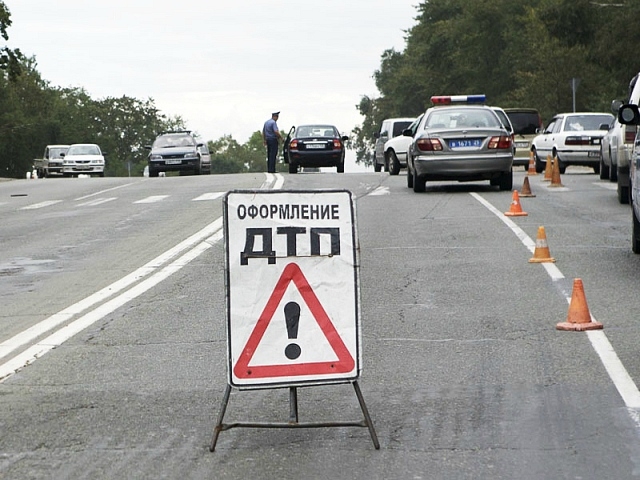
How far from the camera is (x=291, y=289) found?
6.39m

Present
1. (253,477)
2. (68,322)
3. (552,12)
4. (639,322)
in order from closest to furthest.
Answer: (253,477), (639,322), (68,322), (552,12)

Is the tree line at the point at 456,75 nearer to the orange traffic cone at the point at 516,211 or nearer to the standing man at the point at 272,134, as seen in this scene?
the standing man at the point at 272,134

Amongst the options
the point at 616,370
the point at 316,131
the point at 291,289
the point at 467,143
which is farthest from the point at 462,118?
the point at 291,289

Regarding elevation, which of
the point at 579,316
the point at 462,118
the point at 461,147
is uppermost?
the point at 462,118

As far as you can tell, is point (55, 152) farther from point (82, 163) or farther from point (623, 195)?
point (623, 195)

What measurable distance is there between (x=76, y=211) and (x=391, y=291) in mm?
14054

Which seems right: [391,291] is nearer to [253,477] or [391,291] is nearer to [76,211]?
[253,477]

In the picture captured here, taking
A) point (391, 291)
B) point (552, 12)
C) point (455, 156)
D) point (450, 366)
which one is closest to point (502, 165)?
point (455, 156)

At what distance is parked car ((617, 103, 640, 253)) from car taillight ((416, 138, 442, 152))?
912 centimetres

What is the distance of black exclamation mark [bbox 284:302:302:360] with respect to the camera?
6387 mm

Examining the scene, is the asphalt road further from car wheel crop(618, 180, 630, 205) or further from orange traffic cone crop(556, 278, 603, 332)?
car wheel crop(618, 180, 630, 205)

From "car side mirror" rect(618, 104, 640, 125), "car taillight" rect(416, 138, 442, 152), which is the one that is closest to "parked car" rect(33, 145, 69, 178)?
"car taillight" rect(416, 138, 442, 152)

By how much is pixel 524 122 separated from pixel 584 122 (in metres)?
6.70

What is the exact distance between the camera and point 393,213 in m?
21.0
